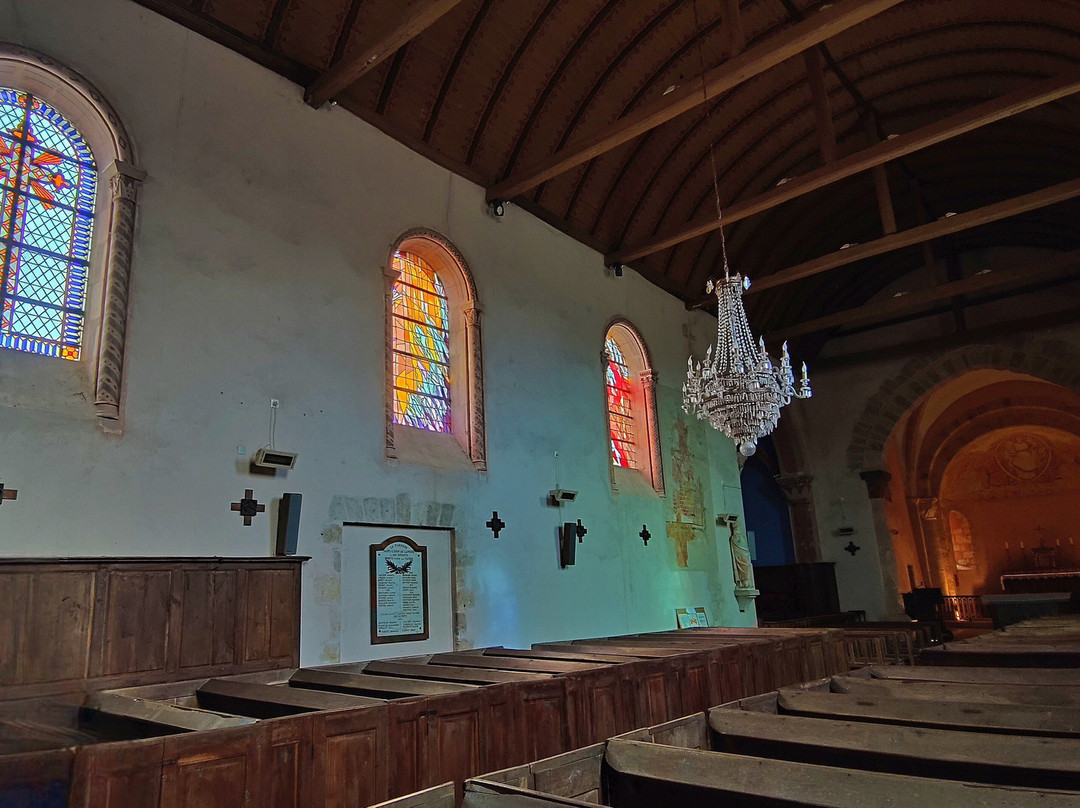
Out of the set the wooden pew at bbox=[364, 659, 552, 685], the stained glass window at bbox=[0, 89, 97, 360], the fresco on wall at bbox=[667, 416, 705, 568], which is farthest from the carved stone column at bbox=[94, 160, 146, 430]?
the fresco on wall at bbox=[667, 416, 705, 568]

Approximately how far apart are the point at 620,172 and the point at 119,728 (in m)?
→ 9.45

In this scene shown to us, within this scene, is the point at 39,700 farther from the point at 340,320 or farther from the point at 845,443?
the point at 845,443

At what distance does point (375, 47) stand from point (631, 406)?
6.88 m

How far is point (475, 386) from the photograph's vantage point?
898cm

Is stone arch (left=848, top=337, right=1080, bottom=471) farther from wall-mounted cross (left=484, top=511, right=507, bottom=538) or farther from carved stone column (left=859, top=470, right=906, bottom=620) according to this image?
Result: wall-mounted cross (left=484, top=511, right=507, bottom=538)

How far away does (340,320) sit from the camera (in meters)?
7.70

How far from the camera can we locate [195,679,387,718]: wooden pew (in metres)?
4.36

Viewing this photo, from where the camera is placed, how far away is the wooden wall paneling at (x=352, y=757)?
12.6 feet

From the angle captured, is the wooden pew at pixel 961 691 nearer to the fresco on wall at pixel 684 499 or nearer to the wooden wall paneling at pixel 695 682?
the wooden wall paneling at pixel 695 682

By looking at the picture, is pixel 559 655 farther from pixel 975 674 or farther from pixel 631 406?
pixel 631 406

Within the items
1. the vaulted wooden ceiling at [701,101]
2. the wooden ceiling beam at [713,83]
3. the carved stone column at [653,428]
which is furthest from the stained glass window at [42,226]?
the carved stone column at [653,428]

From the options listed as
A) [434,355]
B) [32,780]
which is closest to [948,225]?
[434,355]

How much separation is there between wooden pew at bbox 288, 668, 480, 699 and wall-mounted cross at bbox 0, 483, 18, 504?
2.47m

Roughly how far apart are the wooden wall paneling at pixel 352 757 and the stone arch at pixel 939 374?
1515 cm
